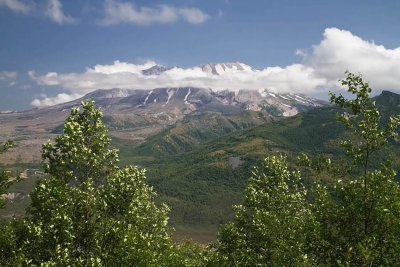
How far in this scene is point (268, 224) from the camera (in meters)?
39.2

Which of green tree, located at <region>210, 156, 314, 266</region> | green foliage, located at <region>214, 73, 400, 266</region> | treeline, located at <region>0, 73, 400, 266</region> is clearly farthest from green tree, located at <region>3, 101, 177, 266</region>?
green foliage, located at <region>214, 73, 400, 266</region>

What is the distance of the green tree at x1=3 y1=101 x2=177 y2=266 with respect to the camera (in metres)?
36.4

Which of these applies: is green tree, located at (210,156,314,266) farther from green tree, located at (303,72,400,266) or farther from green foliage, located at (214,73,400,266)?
green tree, located at (303,72,400,266)

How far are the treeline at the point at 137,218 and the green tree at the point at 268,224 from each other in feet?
0.59

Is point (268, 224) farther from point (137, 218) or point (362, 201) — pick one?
point (137, 218)

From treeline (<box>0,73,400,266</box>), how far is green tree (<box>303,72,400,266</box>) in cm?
9

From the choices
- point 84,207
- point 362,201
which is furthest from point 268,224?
point 84,207

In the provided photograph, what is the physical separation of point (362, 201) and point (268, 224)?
9.39 m

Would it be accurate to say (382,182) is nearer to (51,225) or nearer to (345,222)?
(345,222)

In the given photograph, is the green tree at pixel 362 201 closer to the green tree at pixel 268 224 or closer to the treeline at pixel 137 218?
the treeline at pixel 137 218

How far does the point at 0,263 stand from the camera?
36.9 metres

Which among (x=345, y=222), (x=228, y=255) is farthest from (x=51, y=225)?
(x=345, y=222)

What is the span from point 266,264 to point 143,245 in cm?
1320

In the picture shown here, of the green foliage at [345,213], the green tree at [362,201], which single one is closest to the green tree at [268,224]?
the green foliage at [345,213]
